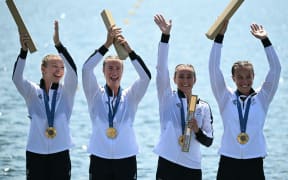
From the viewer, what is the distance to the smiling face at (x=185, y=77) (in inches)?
335

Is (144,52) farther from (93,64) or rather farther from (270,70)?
(270,70)

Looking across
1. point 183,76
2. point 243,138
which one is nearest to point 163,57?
point 183,76

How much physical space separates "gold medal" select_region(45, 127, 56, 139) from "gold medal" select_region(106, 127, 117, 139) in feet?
1.80

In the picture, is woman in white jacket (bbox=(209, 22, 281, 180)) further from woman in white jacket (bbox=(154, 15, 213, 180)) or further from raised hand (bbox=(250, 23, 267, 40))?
woman in white jacket (bbox=(154, 15, 213, 180))

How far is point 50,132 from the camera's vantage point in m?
8.66

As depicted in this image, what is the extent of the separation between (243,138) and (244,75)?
59cm

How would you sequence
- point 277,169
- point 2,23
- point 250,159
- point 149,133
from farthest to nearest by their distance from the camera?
point 2,23
point 149,133
point 277,169
point 250,159

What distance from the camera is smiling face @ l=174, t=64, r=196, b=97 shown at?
8.51 metres

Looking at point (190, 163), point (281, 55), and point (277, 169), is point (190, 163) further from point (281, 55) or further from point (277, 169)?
point (281, 55)

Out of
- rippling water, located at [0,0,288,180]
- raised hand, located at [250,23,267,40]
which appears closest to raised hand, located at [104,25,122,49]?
raised hand, located at [250,23,267,40]

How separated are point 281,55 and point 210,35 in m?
32.1

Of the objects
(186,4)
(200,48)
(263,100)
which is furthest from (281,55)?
(186,4)

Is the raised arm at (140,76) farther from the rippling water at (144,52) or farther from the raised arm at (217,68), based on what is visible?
the rippling water at (144,52)

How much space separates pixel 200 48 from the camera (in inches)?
1711
